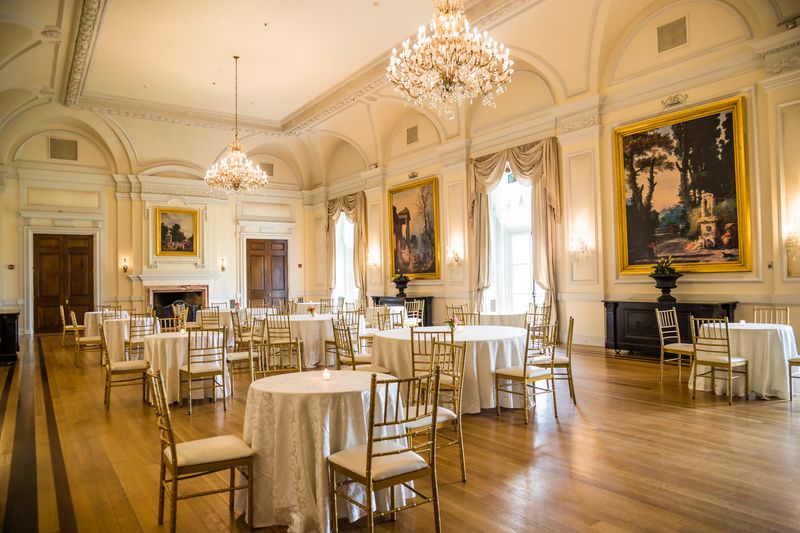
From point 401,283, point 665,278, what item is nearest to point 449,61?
point 665,278

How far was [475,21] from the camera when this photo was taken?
8820 mm

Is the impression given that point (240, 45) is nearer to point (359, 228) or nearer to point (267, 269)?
point (359, 228)

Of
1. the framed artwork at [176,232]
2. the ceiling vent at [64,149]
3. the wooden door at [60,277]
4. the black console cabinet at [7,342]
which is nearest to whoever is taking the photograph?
the black console cabinet at [7,342]

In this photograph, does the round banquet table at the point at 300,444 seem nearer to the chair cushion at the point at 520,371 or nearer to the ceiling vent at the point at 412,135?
the chair cushion at the point at 520,371

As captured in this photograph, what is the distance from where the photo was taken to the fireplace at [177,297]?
48.9ft

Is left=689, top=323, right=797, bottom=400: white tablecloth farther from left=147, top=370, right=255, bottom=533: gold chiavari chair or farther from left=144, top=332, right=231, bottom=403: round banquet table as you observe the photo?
left=144, top=332, right=231, bottom=403: round banquet table

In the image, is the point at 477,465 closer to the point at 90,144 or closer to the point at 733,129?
the point at 733,129

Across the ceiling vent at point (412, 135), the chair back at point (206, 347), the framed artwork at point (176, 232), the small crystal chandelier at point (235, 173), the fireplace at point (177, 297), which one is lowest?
the chair back at point (206, 347)

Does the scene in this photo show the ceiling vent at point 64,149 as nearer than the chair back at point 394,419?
No

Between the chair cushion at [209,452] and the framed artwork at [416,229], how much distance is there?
9.90 metres

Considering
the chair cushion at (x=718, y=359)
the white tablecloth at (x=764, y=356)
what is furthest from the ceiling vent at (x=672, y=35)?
the chair cushion at (x=718, y=359)

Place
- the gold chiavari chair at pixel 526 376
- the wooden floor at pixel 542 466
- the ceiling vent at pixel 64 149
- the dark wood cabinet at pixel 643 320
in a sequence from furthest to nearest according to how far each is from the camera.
Answer: the ceiling vent at pixel 64 149 → the dark wood cabinet at pixel 643 320 → the gold chiavari chair at pixel 526 376 → the wooden floor at pixel 542 466

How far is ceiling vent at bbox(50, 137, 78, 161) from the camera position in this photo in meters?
14.0

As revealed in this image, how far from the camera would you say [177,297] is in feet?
50.5
